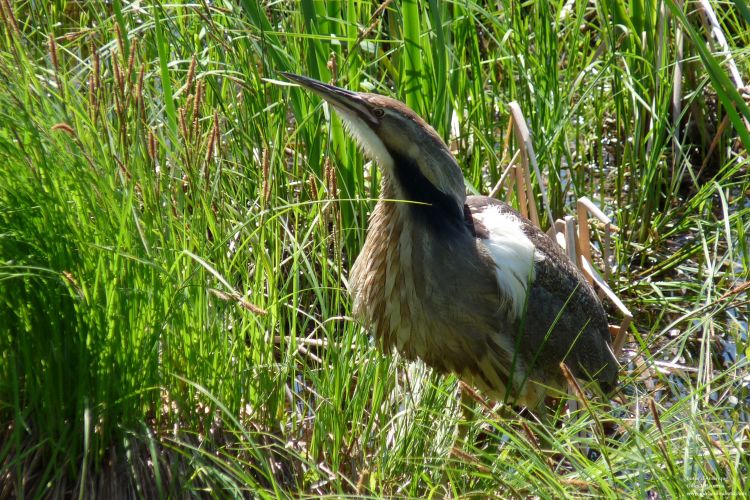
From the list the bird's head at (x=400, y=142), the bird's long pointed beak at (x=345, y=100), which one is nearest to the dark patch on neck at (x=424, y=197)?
the bird's head at (x=400, y=142)

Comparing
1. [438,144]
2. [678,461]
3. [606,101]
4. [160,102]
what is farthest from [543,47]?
[678,461]

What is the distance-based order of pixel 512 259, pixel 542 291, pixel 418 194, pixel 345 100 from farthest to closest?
1. pixel 542 291
2. pixel 512 259
3. pixel 418 194
4. pixel 345 100

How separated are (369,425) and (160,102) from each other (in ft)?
3.55

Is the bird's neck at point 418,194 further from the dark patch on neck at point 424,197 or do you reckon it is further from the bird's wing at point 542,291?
the bird's wing at point 542,291

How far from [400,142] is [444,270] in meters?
0.33

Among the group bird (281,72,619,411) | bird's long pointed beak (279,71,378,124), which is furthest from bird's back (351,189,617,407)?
bird's long pointed beak (279,71,378,124)

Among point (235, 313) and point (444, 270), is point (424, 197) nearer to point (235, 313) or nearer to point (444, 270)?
point (444, 270)

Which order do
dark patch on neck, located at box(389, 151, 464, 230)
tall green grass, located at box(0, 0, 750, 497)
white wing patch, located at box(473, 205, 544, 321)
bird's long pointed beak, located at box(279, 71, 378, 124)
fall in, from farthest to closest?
white wing patch, located at box(473, 205, 544, 321) → dark patch on neck, located at box(389, 151, 464, 230) → bird's long pointed beak, located at box(279, 71, 378, 124) → tall green grass, located at box(0, 0, 750, 497)

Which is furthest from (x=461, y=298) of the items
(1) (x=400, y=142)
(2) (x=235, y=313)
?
(2) (x=235, y=313)

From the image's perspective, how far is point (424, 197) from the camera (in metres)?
2.39

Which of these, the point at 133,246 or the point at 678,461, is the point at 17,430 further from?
the point at 678,461

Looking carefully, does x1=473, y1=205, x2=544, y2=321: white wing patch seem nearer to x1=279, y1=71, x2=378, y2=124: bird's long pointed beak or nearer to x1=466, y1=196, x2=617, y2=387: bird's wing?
x1=466, y1=196, x2=617, y2=387: bird's wing

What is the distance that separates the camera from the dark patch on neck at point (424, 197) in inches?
92.4

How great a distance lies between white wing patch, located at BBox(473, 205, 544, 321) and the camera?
2.50 metres
